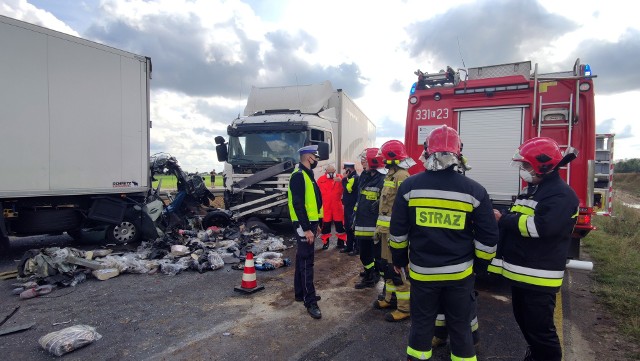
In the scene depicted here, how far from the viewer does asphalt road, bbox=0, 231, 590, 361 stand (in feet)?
11.7

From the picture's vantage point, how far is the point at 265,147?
922 cm

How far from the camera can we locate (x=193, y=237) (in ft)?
28.0

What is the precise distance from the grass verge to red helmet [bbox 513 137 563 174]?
2.34 m

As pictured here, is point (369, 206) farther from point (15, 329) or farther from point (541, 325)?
point (15, 329)

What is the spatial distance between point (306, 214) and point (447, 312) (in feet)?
6.77

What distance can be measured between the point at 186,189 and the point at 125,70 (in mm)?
3226

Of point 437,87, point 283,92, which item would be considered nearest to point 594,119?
point 437,87

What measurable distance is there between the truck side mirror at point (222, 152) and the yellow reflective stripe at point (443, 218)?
7.44m

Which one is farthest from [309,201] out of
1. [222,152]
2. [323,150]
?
[222,152]

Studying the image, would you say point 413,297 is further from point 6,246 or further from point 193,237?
point 6,246

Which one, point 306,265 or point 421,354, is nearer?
point 421,354

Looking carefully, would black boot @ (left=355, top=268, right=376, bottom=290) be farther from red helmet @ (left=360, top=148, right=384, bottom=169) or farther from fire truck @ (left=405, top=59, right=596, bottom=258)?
fire truck @ (left=405, top=59, right=596, bottom=258)

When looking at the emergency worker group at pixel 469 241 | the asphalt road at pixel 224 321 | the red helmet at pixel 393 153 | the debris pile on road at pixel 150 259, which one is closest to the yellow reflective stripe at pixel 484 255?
the emergency worker group at pixel 469 241

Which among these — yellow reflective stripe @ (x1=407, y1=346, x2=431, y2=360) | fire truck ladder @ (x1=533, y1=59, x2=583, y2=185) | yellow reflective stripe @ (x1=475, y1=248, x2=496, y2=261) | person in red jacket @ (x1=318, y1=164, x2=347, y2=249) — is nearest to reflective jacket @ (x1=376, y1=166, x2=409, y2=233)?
yellow reflective stripe @ (x1=475, y1=248, x2=496, y2=261)
